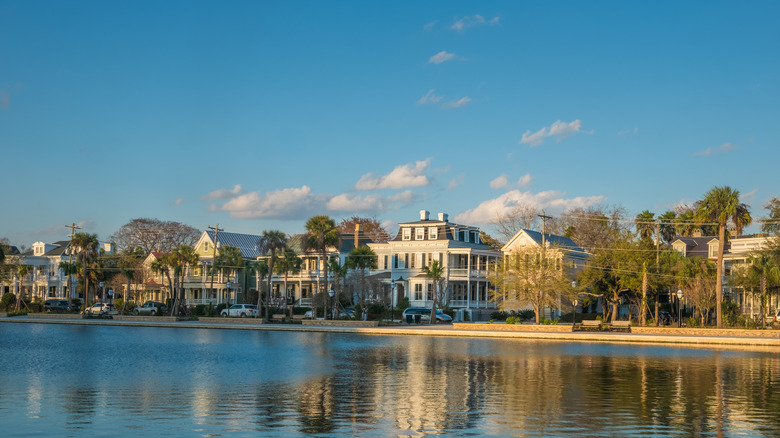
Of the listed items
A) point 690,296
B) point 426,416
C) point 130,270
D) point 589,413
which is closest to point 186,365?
point 426,416

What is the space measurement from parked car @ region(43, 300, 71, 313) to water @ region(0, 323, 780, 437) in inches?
2088

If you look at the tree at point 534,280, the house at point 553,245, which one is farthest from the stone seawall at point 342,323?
the house at point 553,245

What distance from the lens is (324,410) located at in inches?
736

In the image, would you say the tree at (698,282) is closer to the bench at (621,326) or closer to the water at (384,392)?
the bench at (621,326)

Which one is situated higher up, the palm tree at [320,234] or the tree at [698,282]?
the palm tree at [320,234]

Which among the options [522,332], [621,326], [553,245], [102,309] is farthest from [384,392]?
[102,309]

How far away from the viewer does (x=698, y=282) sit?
62469 mm

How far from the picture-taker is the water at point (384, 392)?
1650cm

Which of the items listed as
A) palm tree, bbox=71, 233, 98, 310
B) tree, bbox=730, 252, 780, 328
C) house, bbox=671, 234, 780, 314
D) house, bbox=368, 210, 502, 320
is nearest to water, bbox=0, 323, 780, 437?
tree, bbox=730, 252, 780, 328

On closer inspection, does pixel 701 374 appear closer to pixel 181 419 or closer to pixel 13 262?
pixel 181 419

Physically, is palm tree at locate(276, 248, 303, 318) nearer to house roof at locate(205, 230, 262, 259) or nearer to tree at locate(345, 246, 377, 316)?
tree at locate(345, 246, 377, 316)

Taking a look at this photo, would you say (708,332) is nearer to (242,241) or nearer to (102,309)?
(102,309)

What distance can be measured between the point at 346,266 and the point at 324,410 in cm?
6193

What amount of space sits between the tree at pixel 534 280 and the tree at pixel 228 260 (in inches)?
1499
